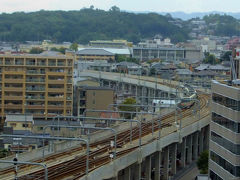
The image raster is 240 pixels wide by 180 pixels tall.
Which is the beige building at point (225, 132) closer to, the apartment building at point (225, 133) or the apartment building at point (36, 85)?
the apartment building at point (225, 133)

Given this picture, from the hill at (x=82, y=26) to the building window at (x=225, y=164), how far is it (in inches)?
3318

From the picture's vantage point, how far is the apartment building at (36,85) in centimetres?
2772

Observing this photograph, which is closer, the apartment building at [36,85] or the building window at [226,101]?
the building window at [226,101]

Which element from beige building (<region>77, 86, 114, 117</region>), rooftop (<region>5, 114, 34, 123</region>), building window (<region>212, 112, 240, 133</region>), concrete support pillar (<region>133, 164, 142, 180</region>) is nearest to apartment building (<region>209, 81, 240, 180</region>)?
building window (<region>212, 112, 240, 133</region>)

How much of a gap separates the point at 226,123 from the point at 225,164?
80 cm

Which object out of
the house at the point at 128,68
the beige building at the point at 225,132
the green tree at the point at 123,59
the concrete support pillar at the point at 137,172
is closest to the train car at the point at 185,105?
the concrete support pillar at the point at 137,172

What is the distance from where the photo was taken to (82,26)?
4318 inches

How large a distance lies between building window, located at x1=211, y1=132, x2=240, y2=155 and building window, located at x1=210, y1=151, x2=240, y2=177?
28 cm

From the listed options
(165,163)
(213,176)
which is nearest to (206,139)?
(165,163)

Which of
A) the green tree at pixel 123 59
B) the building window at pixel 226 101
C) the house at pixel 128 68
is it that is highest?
the building window at pixel 226 101

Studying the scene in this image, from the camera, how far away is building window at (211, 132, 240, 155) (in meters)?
13.4

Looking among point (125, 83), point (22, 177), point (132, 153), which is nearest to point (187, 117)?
point (132, 153)

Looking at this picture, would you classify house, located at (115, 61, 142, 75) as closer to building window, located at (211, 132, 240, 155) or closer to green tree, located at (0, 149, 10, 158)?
green tree, located at (0, 149, 10, 158)

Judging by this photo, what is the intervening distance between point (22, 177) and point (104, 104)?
1680 cm
